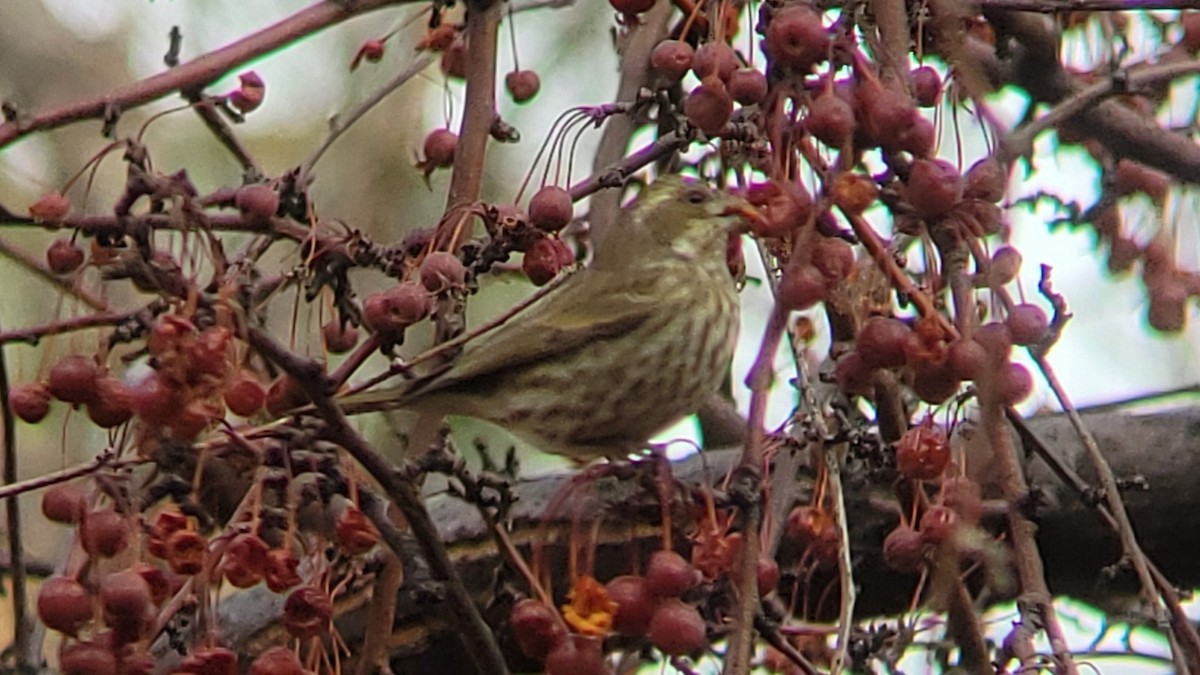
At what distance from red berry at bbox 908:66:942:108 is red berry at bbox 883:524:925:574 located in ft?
2.24

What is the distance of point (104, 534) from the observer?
237 centimetres

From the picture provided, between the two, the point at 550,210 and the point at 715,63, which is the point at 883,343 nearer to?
the point at 715,63

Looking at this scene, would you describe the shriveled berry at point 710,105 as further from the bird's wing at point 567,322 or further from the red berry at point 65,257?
the bird's wing at point 567,322

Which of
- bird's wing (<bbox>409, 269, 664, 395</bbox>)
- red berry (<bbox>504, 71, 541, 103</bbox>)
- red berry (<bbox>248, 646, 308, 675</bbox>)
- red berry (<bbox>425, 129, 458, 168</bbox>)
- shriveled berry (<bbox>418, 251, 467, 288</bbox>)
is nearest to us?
red berry (<bbox>248, 646, 308, 675</bbox>)

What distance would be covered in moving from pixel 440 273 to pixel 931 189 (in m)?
0.79

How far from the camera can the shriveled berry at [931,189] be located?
2361 mm

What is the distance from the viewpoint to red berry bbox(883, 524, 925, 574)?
109 inches

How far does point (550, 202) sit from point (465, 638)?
759 millimetres

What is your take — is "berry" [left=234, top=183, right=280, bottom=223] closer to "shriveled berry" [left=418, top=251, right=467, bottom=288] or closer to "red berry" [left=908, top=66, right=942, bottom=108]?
"shriveled berry" [left=418, top=251, right=467, bottom=288]

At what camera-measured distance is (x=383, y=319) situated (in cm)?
257

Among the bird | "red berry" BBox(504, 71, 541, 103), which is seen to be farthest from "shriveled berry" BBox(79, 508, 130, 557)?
"red berry" BBox(504, 71, 541, 103)

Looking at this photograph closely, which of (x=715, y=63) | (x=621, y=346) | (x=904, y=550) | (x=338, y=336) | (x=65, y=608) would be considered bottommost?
(x=904, y=550)

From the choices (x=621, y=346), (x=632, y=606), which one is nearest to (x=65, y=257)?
(x=632, y=606)

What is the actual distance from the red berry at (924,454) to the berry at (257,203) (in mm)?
1072
